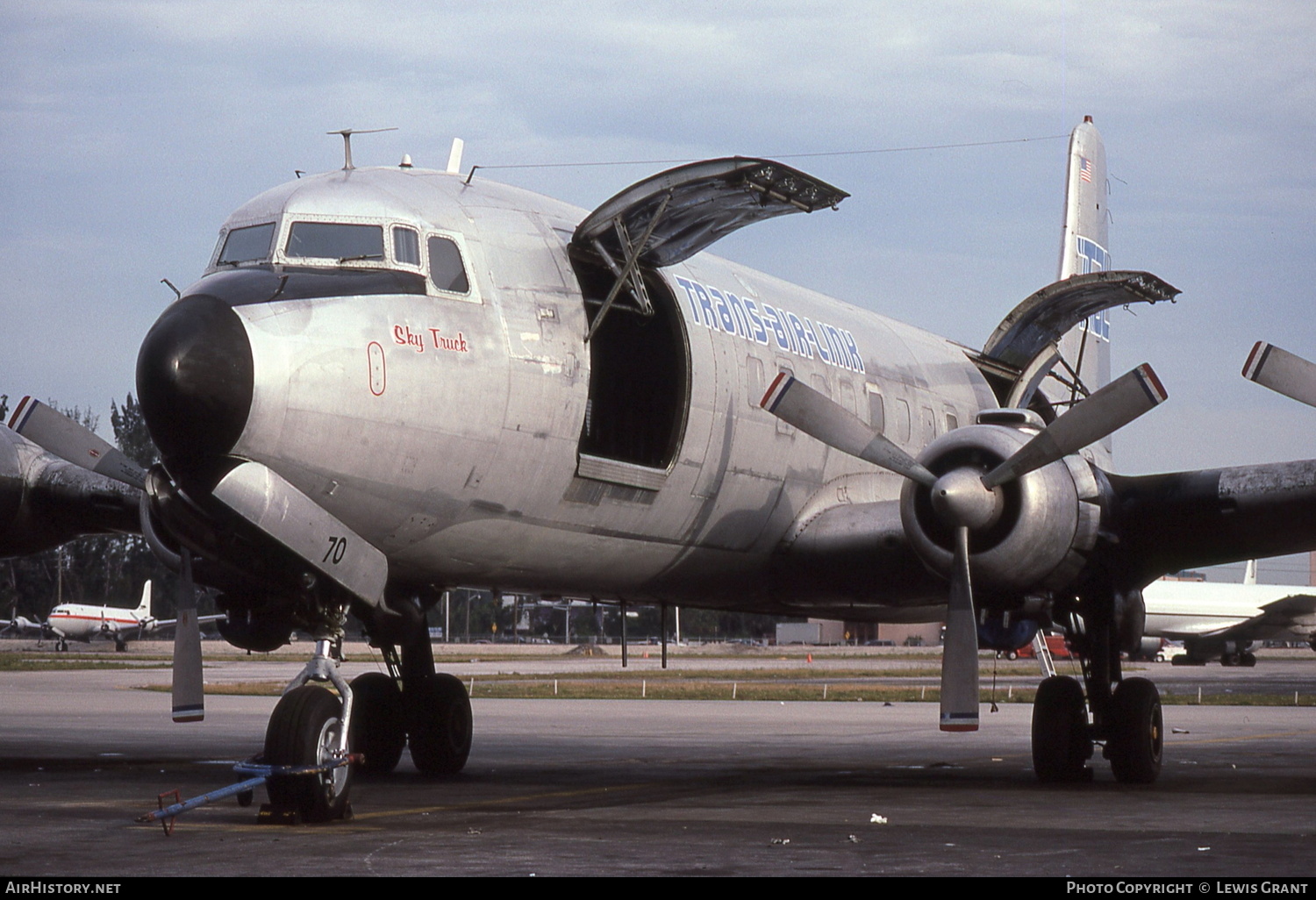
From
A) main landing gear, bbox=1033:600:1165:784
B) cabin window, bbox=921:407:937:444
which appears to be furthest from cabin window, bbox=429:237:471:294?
cabin window, bbox=921:407:937:444

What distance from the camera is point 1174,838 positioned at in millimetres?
9688

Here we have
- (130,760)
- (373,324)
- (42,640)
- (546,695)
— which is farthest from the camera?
(42,640)

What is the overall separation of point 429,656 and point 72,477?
→ 4.17 m

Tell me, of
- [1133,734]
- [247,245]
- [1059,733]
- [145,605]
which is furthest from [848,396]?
[145,605]

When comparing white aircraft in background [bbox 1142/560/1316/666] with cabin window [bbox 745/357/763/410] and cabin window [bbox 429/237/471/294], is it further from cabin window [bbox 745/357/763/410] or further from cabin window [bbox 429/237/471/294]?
cabin window [bbox 429/237/471/294]

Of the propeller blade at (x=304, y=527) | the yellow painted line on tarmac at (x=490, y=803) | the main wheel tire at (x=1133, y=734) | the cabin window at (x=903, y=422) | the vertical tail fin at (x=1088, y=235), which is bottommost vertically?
the yellow painted line on tarmac at (x=490, y=803)

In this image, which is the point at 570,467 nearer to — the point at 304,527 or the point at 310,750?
the point at 304,527

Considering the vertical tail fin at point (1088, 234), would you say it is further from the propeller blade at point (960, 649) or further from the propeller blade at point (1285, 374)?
the propeller blade at point (960, 649)

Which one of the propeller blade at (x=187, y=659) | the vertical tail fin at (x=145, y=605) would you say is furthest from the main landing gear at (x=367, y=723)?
the vertical tail fin at (x=145, y=605)

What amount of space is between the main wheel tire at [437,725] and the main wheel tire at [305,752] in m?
4.64

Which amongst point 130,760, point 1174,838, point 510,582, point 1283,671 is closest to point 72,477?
point 130,760

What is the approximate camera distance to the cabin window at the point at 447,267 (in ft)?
37.9
